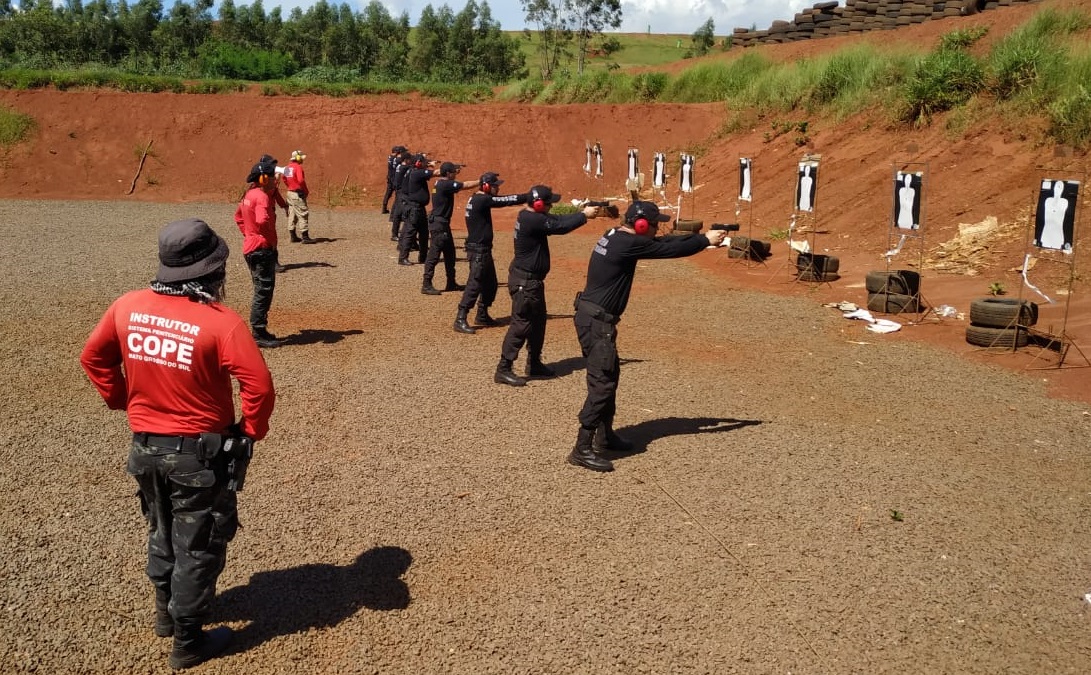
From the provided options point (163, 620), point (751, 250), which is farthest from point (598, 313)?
point (751, 250)

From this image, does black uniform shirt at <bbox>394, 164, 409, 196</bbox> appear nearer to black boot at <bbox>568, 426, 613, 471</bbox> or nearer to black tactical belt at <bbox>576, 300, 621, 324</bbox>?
black tactical belt at <bbox>576, 300, 621, 324</bbox>

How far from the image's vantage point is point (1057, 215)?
1108 centimetres

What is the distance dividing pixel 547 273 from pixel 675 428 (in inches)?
132

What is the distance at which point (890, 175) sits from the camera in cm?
1947

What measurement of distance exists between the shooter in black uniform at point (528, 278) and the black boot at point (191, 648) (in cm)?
518

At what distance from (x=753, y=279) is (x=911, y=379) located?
6414 millimetres

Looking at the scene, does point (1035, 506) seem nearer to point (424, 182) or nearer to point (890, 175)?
point (424, 182)

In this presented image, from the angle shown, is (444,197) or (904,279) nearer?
(904,279)

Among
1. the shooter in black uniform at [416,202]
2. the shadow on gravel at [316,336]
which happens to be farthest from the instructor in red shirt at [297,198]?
the shadow on gravel at [316,336]

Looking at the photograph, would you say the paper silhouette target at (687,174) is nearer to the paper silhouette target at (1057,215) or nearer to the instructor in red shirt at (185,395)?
the paper silhouette target at (1057,215)

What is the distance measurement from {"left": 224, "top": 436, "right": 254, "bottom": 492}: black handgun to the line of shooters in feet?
10.7

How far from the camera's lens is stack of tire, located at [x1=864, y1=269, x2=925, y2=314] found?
41.9 ft

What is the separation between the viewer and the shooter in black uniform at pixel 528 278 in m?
9.18

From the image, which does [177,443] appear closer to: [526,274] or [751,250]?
[526,274]
